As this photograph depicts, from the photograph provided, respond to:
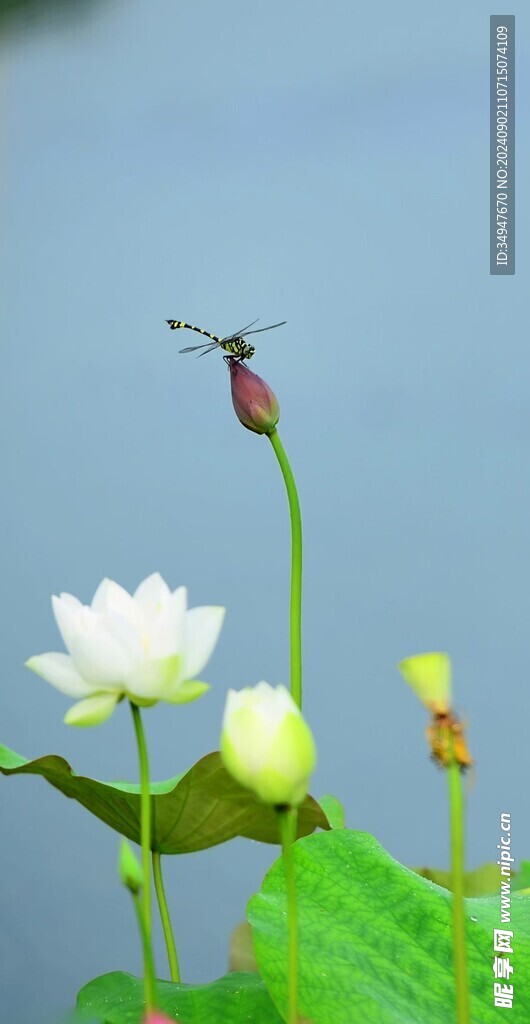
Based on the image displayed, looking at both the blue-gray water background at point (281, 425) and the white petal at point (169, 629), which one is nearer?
the white petal at point (169, 629)

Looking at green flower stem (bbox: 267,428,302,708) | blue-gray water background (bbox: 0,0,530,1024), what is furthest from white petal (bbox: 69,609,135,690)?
blue-gray water background (bbox: 0,0,530,1024)

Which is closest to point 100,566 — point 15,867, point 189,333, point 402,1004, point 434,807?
point 189,333

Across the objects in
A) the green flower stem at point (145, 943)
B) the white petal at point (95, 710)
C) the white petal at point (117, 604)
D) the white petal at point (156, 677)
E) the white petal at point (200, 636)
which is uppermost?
the white petal at point (117, 604)

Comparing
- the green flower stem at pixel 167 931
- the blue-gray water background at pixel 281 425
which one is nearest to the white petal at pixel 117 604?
the green flower stem at pixel 167 931

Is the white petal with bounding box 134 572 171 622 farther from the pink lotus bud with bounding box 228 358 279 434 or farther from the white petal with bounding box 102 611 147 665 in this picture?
the pink lotus bud with bounding box 228 358 279 434

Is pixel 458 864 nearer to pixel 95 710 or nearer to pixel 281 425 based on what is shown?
pixel 95 710

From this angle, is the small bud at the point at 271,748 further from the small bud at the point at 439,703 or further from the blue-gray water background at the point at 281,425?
the blue-gray water background at the point at 281,425

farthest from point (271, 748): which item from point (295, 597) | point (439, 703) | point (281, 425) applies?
point (281, 425)

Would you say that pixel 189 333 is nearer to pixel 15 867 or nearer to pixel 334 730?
pixel 334 730
